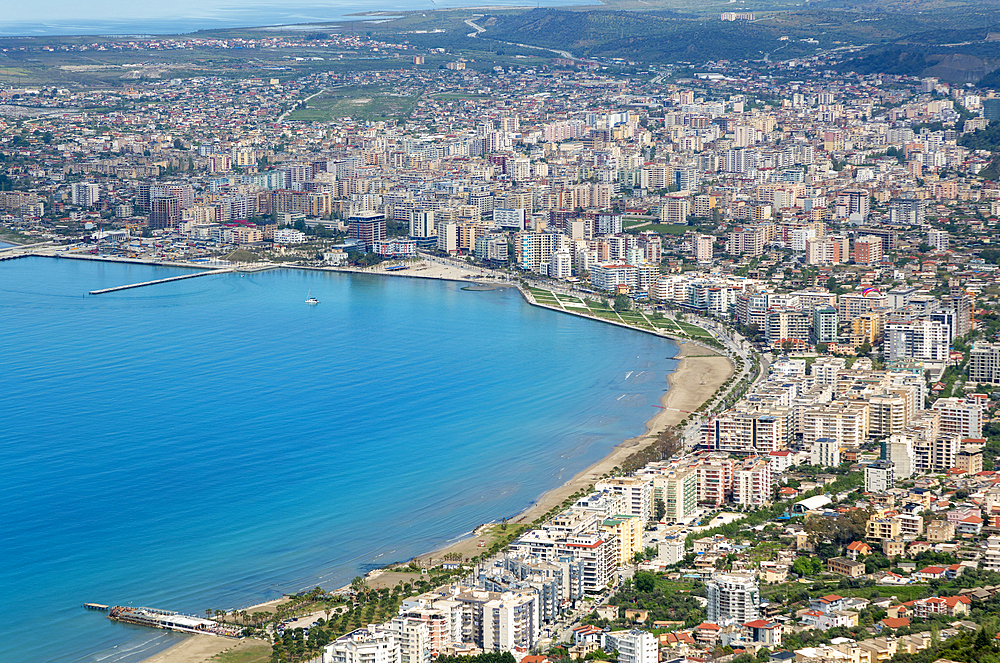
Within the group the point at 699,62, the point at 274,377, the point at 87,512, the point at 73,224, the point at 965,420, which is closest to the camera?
the point at 87,512

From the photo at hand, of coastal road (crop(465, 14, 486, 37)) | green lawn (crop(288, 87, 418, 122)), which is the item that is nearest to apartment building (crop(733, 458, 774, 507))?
green lawn (crop(288, 87, 418, 122))

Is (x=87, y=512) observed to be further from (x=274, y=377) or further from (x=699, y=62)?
(x=699, y=62)

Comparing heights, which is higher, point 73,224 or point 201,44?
point 201,44

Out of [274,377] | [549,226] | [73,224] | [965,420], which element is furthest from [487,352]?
[73,224]

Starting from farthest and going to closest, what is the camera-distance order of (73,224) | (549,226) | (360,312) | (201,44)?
(201,44) < (73,224) < (549,226) < (360,312)

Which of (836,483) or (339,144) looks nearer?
(836,483)

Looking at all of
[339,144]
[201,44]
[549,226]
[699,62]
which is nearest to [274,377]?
[549,226]
